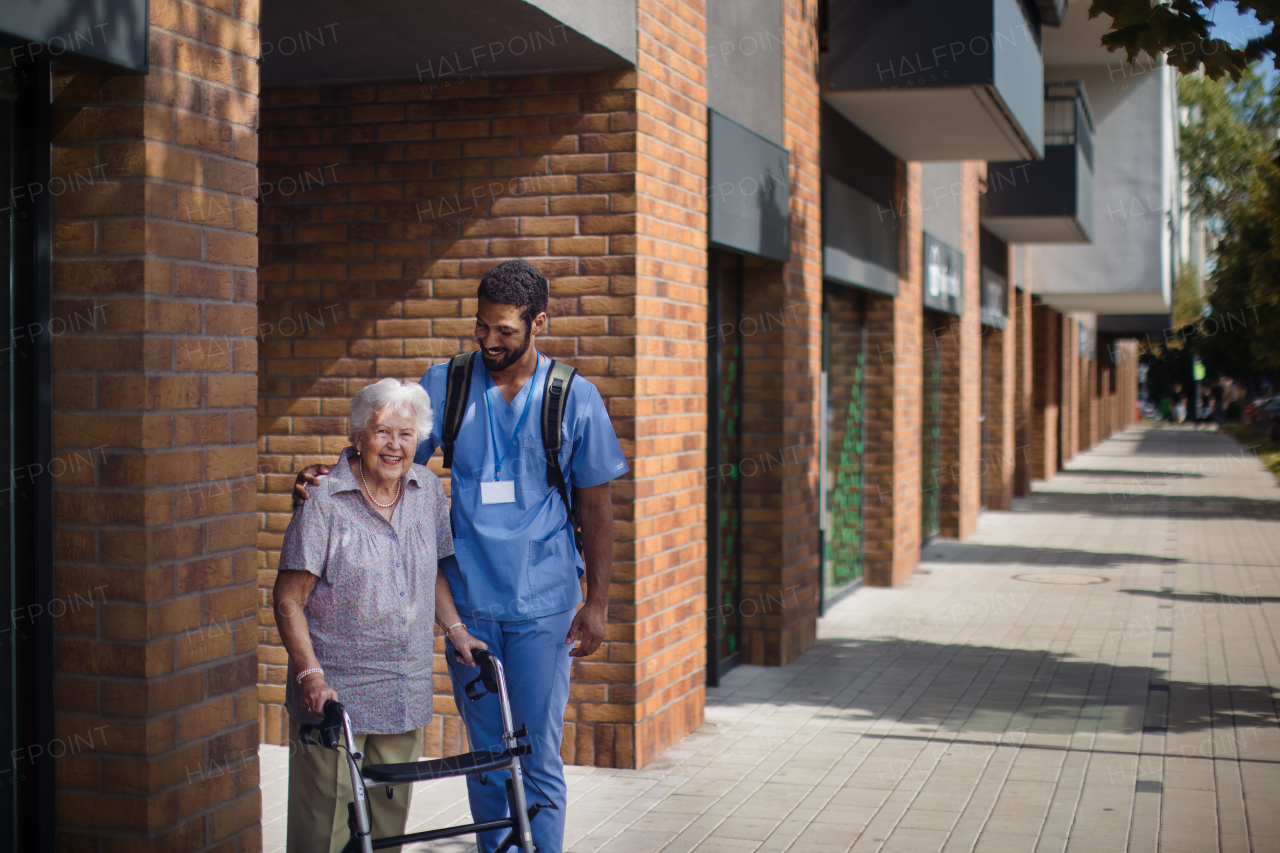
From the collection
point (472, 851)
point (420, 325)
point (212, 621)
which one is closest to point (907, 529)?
point (420, 325)

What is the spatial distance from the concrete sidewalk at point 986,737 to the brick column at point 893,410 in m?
0.50

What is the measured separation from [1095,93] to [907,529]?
48.4 feet

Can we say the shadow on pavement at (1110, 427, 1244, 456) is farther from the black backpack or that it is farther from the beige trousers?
the beige trousers

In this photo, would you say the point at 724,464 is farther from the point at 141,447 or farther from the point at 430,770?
the point at 141,447

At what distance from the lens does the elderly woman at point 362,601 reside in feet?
11.4

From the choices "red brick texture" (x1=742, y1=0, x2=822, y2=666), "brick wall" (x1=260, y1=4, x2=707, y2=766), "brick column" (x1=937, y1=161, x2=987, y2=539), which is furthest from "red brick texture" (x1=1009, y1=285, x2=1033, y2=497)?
"brick wall" (x1=260, y1=4, x2=707, y2=766)

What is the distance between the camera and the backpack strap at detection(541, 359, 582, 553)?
4.12 m

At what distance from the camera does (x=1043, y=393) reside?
94.0ft

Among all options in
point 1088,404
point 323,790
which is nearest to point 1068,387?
point 1088,404

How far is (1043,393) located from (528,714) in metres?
26.1

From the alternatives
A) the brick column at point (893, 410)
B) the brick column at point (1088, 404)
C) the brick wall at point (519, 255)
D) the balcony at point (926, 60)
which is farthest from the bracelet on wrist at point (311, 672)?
the brick column at point (1088, 404)

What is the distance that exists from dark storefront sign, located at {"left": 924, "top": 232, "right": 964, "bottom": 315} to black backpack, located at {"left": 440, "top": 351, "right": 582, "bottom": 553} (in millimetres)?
10517

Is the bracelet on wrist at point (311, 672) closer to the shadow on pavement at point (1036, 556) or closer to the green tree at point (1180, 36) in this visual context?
the green tree at point (1180, 36)

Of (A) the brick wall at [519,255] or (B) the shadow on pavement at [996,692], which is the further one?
(B) the shadow on pavement at [996,692]
